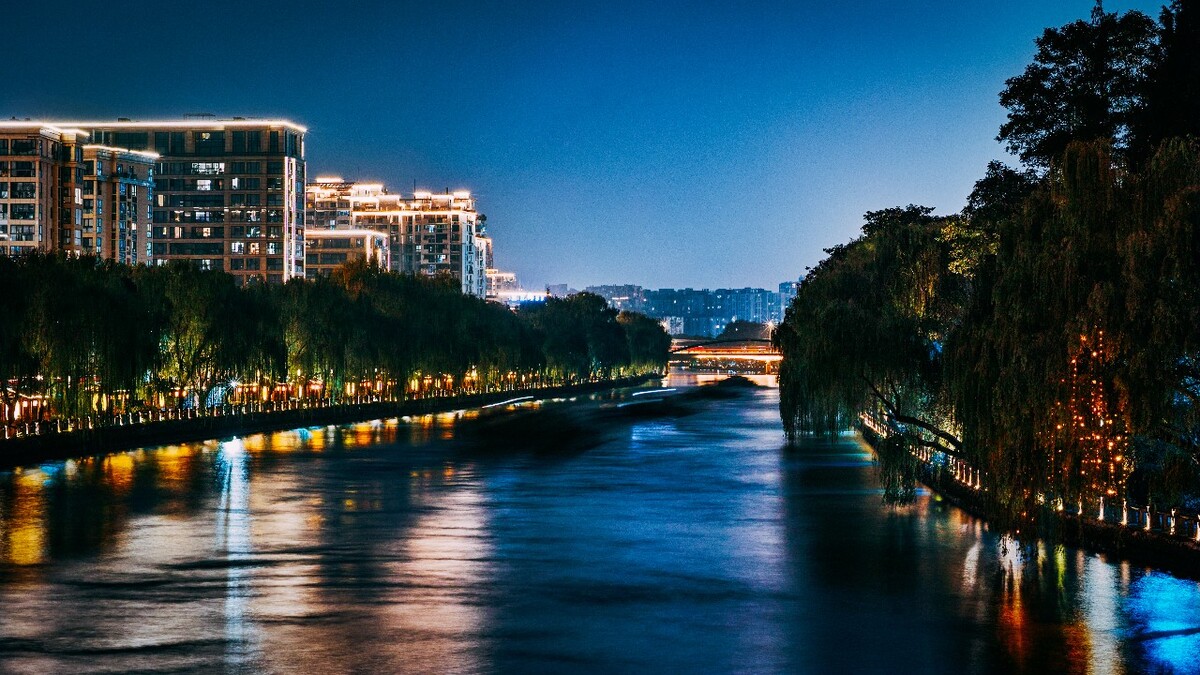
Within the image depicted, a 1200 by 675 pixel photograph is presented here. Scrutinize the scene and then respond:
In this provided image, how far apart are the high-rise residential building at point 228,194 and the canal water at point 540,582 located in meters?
117

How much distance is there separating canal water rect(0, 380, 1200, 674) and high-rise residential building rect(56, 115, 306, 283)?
11707 cm

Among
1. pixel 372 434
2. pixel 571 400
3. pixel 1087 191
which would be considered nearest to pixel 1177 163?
pixel 1087 191

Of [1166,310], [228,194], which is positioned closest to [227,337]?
[1166,310]

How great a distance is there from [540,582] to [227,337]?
147ft

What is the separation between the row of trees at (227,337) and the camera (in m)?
56.6


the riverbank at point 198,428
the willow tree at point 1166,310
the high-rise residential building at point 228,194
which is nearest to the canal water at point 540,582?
the willow tree at point 1166,310

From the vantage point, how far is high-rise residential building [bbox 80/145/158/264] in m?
145

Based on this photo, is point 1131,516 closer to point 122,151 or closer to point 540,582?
point 540,582

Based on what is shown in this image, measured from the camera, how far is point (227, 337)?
69438 mm

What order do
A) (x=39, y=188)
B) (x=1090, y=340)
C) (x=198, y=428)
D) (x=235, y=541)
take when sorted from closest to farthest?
(x=1090, y=340), (x=235, y=541), (x=198, y=428), (x=39, y=188)

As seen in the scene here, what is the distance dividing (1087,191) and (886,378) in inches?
493

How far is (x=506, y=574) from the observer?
28.9 metres

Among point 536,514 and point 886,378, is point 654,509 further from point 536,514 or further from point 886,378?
point 886,378

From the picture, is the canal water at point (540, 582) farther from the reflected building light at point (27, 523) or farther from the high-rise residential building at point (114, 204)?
the high-rise residential building at point (114, 204)
